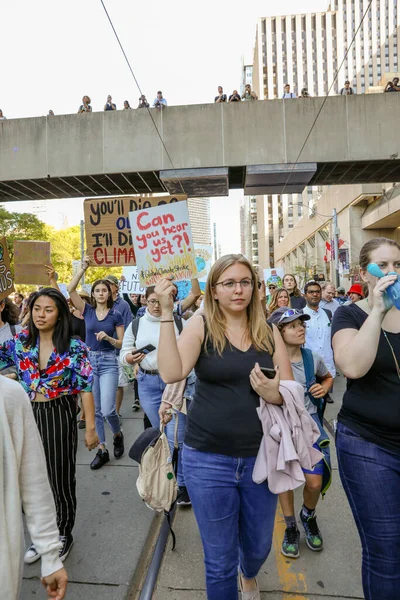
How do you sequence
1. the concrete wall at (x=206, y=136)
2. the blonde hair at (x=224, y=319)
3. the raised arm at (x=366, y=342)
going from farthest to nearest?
the concrete wall at (x=206, y=136), the blonde hair at (x=224, y=319), the raised arm at (x=366, y=342)

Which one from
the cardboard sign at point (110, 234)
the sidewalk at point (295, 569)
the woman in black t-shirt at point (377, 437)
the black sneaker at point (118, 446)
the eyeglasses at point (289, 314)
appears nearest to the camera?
the woman in black t-shirt at point (377, 437)

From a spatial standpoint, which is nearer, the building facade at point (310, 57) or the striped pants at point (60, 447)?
the striped pants at point (60, 447)

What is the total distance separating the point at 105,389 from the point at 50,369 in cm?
200

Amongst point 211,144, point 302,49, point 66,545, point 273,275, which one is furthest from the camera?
point 302,49

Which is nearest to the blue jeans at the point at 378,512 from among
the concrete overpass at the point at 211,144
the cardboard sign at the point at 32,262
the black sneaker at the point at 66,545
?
the black sneaker at the point at 66,545

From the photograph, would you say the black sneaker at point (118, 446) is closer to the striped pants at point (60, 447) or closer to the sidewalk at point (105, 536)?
the sidewalk at point (105, 536)

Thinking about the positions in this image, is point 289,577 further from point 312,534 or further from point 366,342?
point 366,342

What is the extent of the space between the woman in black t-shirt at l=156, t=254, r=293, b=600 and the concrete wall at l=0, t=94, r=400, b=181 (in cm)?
1150

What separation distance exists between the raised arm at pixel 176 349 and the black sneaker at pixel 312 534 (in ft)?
5.97

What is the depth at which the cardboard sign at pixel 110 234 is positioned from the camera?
5.14 meters

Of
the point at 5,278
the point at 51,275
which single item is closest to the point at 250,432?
the point at 5,278

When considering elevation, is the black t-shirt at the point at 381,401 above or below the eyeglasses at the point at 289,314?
below

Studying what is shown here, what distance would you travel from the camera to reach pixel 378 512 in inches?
77.4

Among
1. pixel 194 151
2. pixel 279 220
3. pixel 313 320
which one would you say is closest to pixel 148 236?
pixel 313 320
